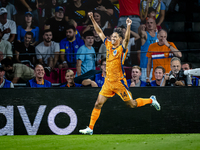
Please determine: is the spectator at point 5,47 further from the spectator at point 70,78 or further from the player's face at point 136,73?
the player's face at point 136,73

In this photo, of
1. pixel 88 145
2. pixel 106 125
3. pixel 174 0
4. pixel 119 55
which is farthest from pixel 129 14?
pixel 88 145

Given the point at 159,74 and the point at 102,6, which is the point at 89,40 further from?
the point at 159,74

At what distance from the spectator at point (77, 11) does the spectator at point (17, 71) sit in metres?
2.26

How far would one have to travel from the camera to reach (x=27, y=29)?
Answer: 9.75 metres

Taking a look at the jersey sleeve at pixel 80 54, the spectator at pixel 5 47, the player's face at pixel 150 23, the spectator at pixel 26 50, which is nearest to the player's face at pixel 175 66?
the player's face at pixel 150 23

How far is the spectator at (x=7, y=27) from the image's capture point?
9602 mm

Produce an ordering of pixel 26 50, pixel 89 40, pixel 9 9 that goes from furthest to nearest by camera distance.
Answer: pixel 9 9 → pixel 26 50 → pixel 89 40

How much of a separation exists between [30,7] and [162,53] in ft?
15.1

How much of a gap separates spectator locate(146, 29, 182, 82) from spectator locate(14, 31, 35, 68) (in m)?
3.57

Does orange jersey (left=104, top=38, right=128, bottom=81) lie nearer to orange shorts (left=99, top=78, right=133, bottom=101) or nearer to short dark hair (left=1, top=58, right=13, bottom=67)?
orange shorts (left=99, top=78, right=133, bottom=101)

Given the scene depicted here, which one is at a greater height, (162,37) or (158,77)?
(162,37)

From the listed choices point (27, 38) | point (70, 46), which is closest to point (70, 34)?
point (70, 46)

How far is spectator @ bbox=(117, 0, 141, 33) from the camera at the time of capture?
383 inches

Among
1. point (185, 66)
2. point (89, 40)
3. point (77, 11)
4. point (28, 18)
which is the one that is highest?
point (77, 11)
